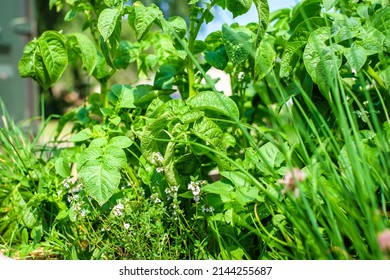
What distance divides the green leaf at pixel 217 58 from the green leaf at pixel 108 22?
28cm

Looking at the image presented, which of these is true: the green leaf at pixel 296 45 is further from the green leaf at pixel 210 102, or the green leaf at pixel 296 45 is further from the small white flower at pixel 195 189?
the small white flower at pixel 195 189

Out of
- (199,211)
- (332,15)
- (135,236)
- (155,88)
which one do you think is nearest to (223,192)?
(199,211)

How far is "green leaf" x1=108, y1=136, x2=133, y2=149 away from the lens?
1.50 meters

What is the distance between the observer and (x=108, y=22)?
4.59 feet

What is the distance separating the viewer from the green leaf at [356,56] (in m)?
1.26

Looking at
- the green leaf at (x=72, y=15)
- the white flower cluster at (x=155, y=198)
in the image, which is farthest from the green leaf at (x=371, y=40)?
the green leaf at (x=72, y=15)

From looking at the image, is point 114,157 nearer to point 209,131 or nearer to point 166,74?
point 209,131

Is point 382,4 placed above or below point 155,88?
above

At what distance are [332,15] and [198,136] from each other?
1.87 ft

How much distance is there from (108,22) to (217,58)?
0.33m

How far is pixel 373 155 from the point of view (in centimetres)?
129

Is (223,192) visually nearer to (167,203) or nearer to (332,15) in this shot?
(167,203)

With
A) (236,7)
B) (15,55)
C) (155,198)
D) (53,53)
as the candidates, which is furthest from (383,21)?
(15,55)
